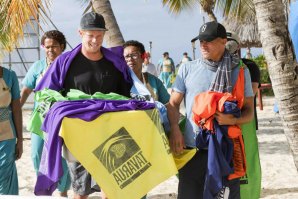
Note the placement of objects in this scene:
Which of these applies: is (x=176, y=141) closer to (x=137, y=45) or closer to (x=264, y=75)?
(x=137, y=45)

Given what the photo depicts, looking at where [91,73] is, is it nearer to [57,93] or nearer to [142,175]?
[57,93]

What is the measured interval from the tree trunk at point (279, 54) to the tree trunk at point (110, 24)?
284 centimetres

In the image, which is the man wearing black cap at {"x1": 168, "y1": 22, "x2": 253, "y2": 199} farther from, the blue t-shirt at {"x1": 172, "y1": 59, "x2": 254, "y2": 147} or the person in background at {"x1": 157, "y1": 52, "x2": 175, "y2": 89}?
the person in background at {"x1": 157, "y1": 52, "x2": 175, "y2": 89}

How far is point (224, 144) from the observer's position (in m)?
3.61

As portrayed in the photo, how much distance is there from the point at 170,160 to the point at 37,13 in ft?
11.5

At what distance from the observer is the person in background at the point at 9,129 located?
4.54 metres

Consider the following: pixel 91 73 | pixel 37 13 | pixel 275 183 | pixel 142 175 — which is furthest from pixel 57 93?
pixel 275 183

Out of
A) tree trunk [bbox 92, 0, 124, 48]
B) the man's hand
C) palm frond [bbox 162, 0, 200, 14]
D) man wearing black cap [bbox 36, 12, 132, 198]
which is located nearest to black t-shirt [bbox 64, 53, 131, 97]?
man wearing black cap [bbox 36, 12, 132, 198]

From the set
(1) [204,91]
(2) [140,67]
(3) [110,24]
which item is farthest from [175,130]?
(3) [110,24]

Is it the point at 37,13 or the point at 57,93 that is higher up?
the point at 37,13

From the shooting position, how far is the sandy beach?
20.4 feet

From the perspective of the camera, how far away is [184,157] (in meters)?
3.70

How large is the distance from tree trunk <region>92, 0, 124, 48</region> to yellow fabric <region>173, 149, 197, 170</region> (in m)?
3.43

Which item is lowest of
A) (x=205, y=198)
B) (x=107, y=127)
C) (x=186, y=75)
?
(x=205, y=198)
